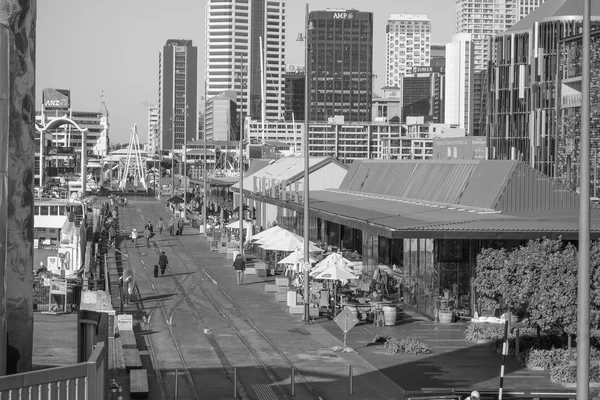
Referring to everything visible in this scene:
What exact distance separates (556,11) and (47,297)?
390 feet

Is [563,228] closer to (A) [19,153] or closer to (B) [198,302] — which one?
(B) [198,302]

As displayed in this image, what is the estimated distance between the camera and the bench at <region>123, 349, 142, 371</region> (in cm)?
2838

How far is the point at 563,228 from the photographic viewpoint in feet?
124

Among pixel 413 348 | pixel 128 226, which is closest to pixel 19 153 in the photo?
pixel 413 348

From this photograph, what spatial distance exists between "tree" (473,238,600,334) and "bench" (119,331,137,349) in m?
9.96

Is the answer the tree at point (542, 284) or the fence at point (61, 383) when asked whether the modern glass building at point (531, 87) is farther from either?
the fence at point (61, 383)

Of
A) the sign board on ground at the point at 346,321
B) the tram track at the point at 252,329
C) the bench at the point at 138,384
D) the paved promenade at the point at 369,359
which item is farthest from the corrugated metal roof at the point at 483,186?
the bench at the point at 138,384

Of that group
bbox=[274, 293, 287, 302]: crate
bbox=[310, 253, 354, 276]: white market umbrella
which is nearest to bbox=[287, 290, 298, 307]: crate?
bbox=[310, 253, 354, 276]: white market umbrella

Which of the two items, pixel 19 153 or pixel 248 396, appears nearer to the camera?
pixel 19 153

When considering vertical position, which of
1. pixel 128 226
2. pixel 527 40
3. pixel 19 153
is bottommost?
pixel 128 226

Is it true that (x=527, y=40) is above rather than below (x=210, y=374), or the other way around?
above

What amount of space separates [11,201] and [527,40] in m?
149

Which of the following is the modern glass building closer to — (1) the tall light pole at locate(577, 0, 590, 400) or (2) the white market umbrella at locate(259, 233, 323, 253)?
(2) the white market umbrella at locate(259, 233, 323, 253)

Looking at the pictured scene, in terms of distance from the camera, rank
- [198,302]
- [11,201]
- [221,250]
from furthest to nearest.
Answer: [221,250]
[198,302]
[11,201]
